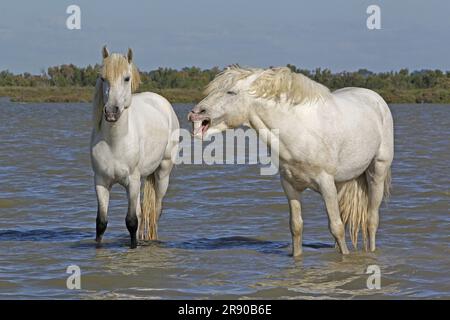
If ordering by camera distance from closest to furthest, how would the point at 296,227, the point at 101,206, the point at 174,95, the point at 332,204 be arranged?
the point at 332,204 → the point at 296,227 → the point at 101,206 → the point at 174,95

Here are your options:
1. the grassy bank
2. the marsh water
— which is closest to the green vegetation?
the grassy bank

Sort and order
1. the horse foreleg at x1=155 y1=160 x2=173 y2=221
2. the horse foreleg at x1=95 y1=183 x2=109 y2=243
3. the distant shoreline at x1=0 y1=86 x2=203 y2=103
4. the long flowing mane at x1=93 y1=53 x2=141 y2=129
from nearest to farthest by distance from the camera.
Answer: the long flowing mane at x1=93 y1=53 x2=141 y2=129 → the horse foreleg at x1=95 y1=183 x2=109 y2=243 → the horse foreleg at x1=155 y1=160 x2=173 y2=221 → the distant shoreline at x1=0 y1=86 x2=203 y2=103

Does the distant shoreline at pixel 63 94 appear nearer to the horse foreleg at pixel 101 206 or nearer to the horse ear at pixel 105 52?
the horse foreleg at pixel 101 206

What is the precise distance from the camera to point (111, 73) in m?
7.59

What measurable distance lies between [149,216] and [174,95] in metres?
48.9

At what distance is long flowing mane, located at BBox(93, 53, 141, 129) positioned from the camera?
7.61 meters

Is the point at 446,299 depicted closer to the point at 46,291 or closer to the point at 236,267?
the point at 236,267

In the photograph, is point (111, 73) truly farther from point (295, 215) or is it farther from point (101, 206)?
point (295, 215)

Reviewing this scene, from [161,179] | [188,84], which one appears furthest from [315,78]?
[161,179]

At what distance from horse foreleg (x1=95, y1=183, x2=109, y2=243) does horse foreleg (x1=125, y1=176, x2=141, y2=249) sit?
213mm

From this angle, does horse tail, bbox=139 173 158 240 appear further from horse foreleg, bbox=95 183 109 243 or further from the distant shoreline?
the distant shoreline

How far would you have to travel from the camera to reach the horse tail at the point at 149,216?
9047 millimetres

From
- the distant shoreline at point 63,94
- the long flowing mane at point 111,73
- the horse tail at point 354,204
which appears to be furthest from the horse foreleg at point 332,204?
the distant shoreline at point 63,94

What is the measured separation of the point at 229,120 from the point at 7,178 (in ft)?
23.2
